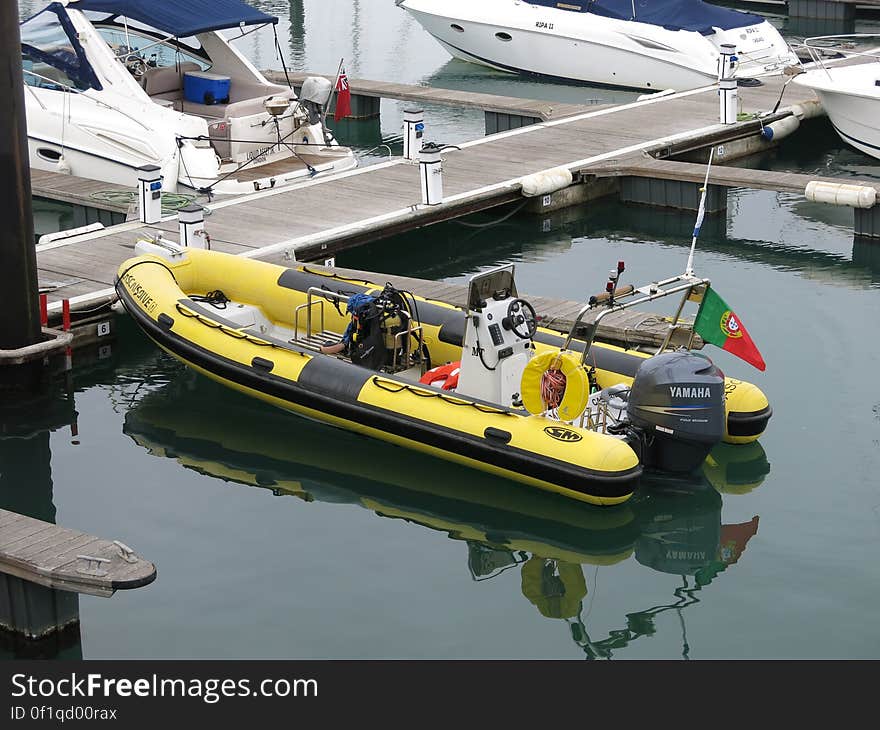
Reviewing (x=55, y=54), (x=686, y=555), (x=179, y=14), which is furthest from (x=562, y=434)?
(x=55, y=54)

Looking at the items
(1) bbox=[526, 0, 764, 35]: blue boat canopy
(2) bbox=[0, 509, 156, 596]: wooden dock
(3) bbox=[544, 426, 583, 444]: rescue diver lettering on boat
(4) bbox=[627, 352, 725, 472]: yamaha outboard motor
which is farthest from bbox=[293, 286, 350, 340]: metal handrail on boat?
(1) bbox=[526, 0, 764, 35]: blue boat canopy

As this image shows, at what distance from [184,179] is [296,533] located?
23.6 ft

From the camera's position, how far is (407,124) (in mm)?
16047

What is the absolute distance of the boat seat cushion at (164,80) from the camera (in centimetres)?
1739

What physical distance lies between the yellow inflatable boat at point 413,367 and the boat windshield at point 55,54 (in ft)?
17.3

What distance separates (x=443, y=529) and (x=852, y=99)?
11285mm

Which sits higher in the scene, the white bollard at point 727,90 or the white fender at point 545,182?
the white bollard at point 727,90

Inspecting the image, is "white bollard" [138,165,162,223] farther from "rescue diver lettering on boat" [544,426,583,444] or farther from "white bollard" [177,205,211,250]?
"rescue diver lettering on boat" [544,426,583,444]

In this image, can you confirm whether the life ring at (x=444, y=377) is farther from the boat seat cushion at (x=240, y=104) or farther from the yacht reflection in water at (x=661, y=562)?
the boat seat cushion at (x=240, y=104)

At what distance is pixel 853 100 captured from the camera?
18.6 meters

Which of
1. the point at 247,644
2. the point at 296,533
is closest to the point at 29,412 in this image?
the point at 296,533

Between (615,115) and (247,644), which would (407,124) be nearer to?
(615,115)

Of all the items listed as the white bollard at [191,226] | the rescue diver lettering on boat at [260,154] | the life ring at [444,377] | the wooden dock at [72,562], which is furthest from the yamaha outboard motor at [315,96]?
the wooden dock at [72,562]

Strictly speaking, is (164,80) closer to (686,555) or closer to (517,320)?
(517,320)
